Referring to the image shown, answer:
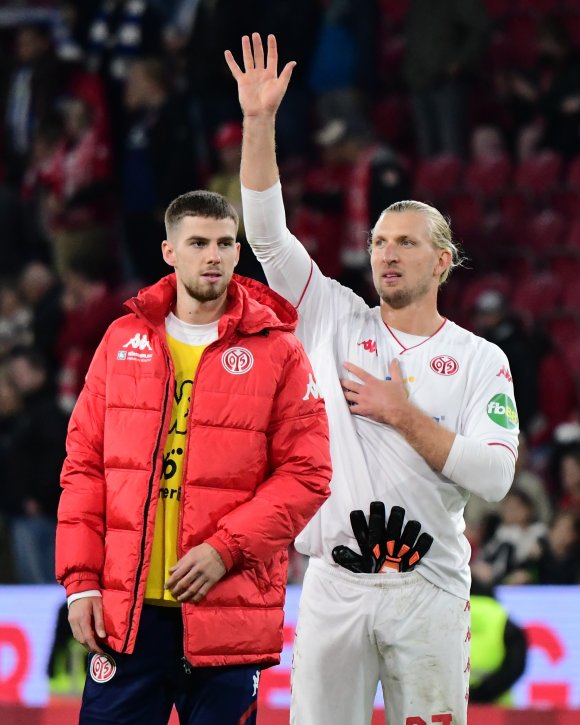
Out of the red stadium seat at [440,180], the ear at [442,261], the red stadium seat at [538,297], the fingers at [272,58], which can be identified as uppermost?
the red stadium seat at [440,180]

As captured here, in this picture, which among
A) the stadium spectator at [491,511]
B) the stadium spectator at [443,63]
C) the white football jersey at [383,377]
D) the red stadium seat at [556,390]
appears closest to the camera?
the white football jersey at [383,377]

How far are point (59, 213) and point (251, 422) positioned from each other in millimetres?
7169

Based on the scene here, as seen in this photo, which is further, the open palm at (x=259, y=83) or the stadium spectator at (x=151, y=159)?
the stadium spectator at (x=151, y=159)

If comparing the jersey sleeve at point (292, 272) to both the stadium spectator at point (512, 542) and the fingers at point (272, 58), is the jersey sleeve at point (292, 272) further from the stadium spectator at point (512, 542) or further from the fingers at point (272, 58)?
the stadium spectator at point (512, 542)

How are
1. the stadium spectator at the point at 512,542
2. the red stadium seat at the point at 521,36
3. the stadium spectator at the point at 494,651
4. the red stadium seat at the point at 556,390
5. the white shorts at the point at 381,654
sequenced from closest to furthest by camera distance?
the white shorts at the point at 381,654 → the stadium spectator at the point at 494,651 → the stadium spectator at the point at 512,542 → the red stadium seat at the point at 556,390 → the red stadium seat at the point at 521,36

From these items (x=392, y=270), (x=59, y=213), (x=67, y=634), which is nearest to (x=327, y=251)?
(x=59, y=213)

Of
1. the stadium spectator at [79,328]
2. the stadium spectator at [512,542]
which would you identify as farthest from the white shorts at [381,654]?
the stadium spectator at [79,328]

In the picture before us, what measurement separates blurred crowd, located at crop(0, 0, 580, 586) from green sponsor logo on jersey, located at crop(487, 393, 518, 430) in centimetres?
448

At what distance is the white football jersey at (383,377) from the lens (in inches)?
146

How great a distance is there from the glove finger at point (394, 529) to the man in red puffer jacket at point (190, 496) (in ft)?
1.05

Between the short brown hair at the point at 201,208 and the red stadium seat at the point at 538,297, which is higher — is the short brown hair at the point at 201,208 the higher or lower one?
the lower one

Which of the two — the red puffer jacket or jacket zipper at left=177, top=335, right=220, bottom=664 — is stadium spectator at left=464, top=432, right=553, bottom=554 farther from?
jacket zipper at left=177, top=335, right=220, bottom=664

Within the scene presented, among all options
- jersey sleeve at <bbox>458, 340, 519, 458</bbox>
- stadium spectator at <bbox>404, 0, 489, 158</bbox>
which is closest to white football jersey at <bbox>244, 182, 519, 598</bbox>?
jersey sleeve at <bbox>458, 340, 519, 458</bbox>

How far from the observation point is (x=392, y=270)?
12.6 ft
